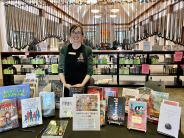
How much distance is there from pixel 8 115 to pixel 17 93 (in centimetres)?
20

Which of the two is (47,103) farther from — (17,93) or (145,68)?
(145,68)

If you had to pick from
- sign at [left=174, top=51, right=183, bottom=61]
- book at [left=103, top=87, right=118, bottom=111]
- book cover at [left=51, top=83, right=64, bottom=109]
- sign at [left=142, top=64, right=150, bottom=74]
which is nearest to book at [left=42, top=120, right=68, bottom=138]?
book cover at [left=51, top=83, right=64, bottom=109]

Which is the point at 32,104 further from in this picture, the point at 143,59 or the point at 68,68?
the point at 143,59

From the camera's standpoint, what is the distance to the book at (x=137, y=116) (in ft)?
3.76

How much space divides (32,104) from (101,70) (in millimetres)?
4160

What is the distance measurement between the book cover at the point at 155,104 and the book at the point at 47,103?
90 centimetres

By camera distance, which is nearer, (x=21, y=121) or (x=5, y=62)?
(x=21, y=121)

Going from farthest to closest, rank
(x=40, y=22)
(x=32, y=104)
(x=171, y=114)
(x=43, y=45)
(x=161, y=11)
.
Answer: (x=161, y=11)
(x=40, y=22)
(x=43, y=45)
(x=32, y=104)
(x=171, y=114)

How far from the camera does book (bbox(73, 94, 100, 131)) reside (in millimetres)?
1108

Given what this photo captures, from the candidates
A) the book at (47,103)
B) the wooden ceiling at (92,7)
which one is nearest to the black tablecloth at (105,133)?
the book at (47,103)

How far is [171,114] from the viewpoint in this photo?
1.06 meters

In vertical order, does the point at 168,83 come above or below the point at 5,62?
below

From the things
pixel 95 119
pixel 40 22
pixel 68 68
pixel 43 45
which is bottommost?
pixel 95 119

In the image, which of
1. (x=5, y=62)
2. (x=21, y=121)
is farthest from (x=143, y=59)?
(x=5, y=62)
